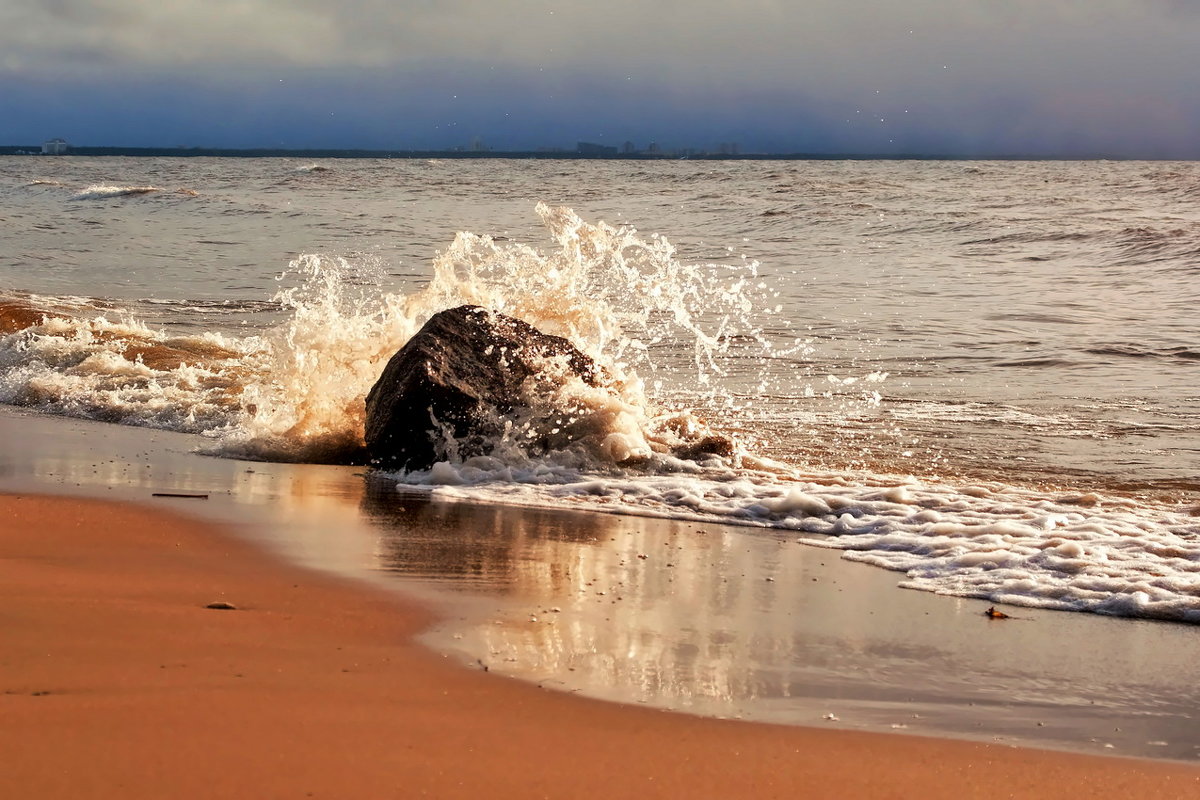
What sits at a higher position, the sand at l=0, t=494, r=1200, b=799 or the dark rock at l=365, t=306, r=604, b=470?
the dark rock at l=365, t=306, r=604, b=470

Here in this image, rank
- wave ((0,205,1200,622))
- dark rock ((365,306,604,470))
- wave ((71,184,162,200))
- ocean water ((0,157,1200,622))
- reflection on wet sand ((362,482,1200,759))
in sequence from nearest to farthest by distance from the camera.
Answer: reflection on wet sand ((362,482,1200,759)) < wave ((0,205,1200,622)) < ocean water ((0,157,1200,622)) < dark rock ((365,306,604,470)) < wave ((71,184,162,200))

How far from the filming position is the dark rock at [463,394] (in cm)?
790

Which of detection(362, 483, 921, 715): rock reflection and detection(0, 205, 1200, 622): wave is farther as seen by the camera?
detection(0, 205, 1200, 622): wave

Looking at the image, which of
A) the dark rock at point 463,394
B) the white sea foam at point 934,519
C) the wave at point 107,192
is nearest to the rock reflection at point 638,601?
the white sea foam at point 934,519

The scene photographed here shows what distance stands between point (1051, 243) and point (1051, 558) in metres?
20.1

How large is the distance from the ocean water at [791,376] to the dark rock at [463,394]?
0.18 metres

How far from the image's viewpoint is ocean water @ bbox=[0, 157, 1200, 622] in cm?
654

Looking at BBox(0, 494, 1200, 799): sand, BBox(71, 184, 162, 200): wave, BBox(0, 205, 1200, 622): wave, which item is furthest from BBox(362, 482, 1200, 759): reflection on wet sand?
BBox(71, 184, 162, 200): wave

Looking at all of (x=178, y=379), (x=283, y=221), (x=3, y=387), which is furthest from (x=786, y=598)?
(x=283, y=221)

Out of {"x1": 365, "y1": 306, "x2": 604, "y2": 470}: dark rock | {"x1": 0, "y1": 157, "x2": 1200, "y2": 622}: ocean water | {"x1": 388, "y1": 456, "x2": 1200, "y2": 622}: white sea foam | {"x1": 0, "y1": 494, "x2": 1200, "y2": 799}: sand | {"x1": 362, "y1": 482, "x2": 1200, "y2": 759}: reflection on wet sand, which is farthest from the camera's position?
{"x1": 365, "y1": 306, "x2": 604, "y2": 470}: dark rock

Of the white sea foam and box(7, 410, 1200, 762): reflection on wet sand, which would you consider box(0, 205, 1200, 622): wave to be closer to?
the white sea foam

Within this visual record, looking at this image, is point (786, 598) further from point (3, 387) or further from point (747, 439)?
point (3, 387)

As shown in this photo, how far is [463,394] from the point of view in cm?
798

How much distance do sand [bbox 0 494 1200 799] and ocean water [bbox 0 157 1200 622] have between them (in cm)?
211
